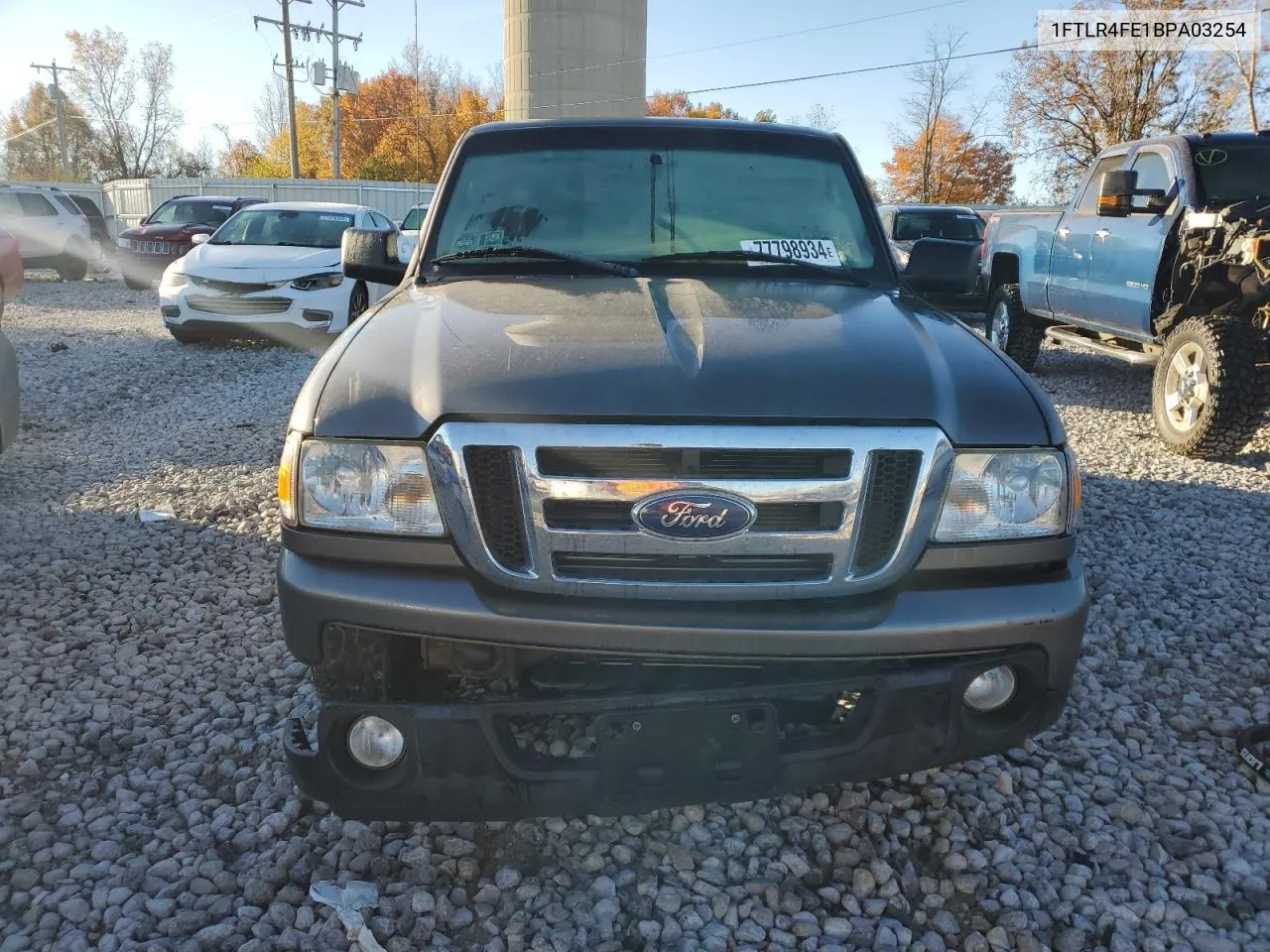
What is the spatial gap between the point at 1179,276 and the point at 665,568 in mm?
6254

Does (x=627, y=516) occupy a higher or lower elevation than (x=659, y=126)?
lower

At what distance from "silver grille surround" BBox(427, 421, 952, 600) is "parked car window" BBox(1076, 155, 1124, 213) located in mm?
7299

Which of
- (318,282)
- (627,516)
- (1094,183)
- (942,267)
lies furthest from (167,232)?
(627,516)

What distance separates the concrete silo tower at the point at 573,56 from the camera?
27.5 meters

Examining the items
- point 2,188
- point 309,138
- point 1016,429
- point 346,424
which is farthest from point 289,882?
point 309,138

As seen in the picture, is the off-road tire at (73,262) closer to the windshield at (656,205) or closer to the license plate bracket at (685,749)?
the windshield at (656,205)

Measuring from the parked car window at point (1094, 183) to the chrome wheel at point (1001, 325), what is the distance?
1.37 meters

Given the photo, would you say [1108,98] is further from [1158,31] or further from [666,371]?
[666,371]

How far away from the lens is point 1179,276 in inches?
262

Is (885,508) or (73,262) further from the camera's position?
(73,262)

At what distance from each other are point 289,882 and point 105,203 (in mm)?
40450

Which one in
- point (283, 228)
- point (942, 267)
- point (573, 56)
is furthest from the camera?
point (573, 56)

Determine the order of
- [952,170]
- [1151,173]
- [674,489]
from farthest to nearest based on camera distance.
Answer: [952,170] < [1151,173] < [674,489]

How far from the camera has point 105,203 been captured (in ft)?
118
